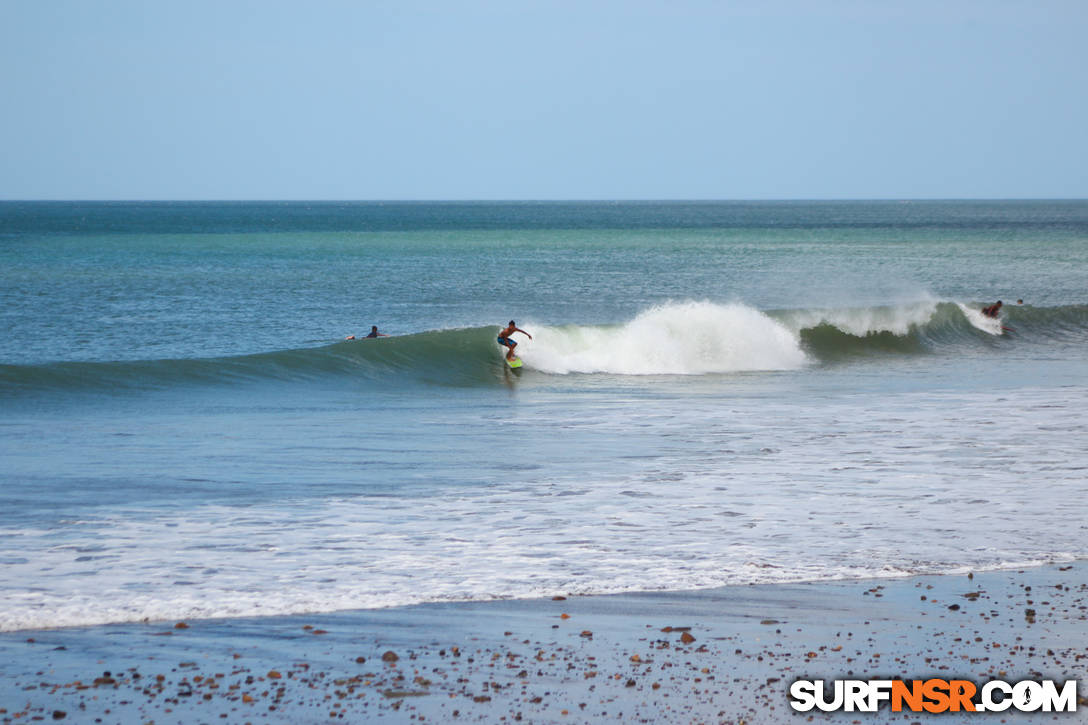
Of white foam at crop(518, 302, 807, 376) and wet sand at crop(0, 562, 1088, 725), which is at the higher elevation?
wet sand at crop(0, 562, 1088, 725)

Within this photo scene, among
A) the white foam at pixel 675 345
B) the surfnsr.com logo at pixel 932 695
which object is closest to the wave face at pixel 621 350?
the white foam at pixel 675 345

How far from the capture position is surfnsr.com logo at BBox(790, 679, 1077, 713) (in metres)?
6.98

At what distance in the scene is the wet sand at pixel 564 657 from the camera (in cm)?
697

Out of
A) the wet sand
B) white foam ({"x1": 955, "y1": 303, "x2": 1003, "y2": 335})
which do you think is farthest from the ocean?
the wet sand

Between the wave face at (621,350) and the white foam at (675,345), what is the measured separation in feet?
0.11

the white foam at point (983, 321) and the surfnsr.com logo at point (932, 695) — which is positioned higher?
the surfnsr.com logo at point (932, 695)

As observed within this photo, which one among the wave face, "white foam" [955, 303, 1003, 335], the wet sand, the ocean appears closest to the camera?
the wet sand

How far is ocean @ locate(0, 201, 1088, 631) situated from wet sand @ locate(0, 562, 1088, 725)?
1.56 feet

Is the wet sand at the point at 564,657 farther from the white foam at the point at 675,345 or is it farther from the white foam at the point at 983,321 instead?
the white foam at the point at 983,321

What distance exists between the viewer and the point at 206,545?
11070 mm

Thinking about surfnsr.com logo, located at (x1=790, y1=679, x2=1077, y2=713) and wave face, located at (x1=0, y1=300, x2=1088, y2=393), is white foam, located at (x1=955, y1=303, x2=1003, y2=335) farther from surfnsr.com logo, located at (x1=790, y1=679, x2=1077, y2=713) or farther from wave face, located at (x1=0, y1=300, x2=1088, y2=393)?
surfnsr.com logo, located at (x1=790, y1=679, x2=1077, y2=713)

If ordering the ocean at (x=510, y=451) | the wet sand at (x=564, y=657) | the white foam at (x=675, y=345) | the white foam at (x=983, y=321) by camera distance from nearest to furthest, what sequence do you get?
the wet sand at (x=564, y=657)
the ocean at (x=510, y=451)
the white foam at (x=675, y=345)
the white foam at (x=983, y=321)

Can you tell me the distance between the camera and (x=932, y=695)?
23.4 ft

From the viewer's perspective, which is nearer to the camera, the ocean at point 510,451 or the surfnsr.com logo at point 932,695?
the surfnsr.com logo at point 932,695
